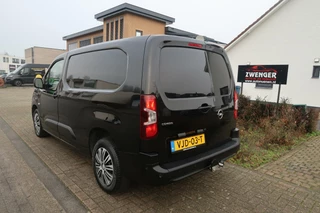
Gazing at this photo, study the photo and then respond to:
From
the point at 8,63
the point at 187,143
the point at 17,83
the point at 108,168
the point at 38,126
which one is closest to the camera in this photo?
the point at 187,143

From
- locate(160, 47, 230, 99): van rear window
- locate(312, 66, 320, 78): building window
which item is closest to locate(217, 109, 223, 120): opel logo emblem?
locate(160, 47, 230, 99): van rear window

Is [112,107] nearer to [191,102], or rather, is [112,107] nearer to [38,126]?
[191,102]

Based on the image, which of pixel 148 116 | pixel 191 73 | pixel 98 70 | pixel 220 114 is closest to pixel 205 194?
pixel 220 114

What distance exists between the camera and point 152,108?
2.21m

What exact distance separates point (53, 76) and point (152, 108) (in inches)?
117

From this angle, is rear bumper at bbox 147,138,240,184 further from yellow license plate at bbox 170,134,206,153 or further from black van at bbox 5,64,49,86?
black van at bbox 5,64,49,86

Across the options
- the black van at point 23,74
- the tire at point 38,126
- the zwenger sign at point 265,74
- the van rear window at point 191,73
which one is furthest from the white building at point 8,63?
the van rear window at point 191,73

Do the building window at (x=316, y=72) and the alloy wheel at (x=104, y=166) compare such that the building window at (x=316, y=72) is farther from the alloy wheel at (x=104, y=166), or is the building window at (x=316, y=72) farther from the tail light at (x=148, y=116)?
the alloy wheel at (x=104, y=166)

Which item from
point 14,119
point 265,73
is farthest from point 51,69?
point 265,73

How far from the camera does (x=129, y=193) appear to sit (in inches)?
113

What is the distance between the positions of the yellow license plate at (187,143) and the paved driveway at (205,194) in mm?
741

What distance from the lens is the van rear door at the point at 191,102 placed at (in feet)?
7.62

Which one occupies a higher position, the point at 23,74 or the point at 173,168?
the point at 23,74

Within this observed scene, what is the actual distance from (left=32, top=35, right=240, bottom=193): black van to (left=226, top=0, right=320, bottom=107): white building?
9227 millimetres
